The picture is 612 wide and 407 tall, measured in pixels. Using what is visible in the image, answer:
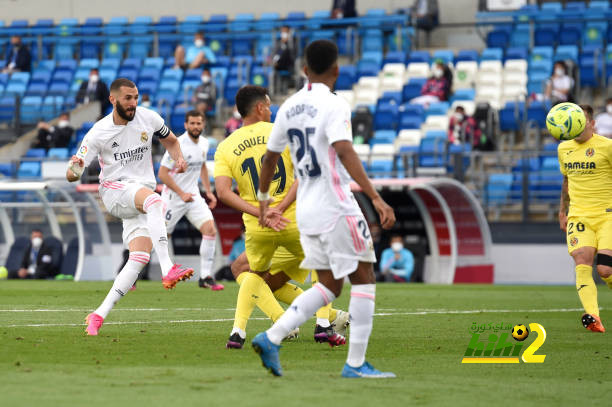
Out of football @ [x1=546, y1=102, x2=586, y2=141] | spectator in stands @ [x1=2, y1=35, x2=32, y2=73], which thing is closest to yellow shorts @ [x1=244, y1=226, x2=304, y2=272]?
football @ [x1=546, y1=102, x2=586, y2=141]

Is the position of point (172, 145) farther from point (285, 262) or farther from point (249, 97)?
point (285, 262)

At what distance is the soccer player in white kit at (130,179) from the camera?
32.9ft

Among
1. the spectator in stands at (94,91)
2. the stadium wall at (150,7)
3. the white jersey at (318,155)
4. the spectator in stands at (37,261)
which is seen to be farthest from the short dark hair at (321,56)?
the stadium wall at (150,7)

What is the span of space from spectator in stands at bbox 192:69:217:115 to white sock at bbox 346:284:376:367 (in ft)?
70.8

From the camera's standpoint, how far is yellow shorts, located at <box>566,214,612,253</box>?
11.0 meters

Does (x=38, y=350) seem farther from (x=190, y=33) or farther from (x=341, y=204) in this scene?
(x=190, y=33)

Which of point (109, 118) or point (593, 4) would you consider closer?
point (109, 118)

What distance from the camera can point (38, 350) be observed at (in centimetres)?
834

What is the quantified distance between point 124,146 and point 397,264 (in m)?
12.7

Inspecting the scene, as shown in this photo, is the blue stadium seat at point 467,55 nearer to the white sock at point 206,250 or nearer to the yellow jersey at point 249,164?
the white sock at point 206,250

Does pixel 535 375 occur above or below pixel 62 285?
above

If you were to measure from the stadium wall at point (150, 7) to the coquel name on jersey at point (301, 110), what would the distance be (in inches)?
1049

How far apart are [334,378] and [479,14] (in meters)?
25.2

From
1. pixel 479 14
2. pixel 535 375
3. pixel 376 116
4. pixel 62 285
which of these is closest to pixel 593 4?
pixel 479 14
